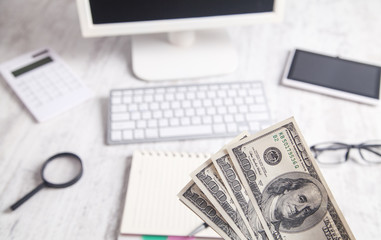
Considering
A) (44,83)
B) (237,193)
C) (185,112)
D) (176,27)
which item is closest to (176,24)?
(176,27)

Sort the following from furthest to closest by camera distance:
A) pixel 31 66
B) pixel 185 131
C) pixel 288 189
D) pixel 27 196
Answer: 1. pixel 31 66
2. pixel 185 131
3. pixel 27 196
4. pixel 288 189

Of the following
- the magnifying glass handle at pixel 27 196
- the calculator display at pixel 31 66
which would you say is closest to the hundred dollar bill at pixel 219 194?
the magnifying glass handle at pixel 27 196

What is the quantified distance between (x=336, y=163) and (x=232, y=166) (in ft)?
0.99

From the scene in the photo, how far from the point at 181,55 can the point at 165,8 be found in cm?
13

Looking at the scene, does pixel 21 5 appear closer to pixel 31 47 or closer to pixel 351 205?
pixel 31 47

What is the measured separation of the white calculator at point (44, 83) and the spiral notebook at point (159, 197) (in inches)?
8.7

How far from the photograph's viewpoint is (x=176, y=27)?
814 millimetres

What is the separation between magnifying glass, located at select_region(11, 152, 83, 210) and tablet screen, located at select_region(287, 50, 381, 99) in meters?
0.52

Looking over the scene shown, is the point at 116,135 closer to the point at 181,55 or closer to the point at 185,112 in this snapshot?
the point at 185,112

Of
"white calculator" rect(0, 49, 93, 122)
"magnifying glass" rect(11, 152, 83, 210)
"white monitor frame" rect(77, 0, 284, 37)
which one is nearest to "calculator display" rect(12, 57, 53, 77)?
"white calculator" rect(0, 49, 93, 122)

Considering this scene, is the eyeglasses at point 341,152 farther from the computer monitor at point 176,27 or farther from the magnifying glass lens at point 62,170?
the magnifying glass lens at point 62,170

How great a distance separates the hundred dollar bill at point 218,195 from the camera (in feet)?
1.72

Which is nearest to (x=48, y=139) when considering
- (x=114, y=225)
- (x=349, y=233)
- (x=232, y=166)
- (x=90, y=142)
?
(x=90, y=142)

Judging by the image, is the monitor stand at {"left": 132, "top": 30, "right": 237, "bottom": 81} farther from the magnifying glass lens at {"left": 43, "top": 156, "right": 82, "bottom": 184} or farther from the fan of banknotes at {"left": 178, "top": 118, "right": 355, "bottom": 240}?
the fan of banknotes at {"left": 178, "top": 118, "right": 355, "bottom": 240}
